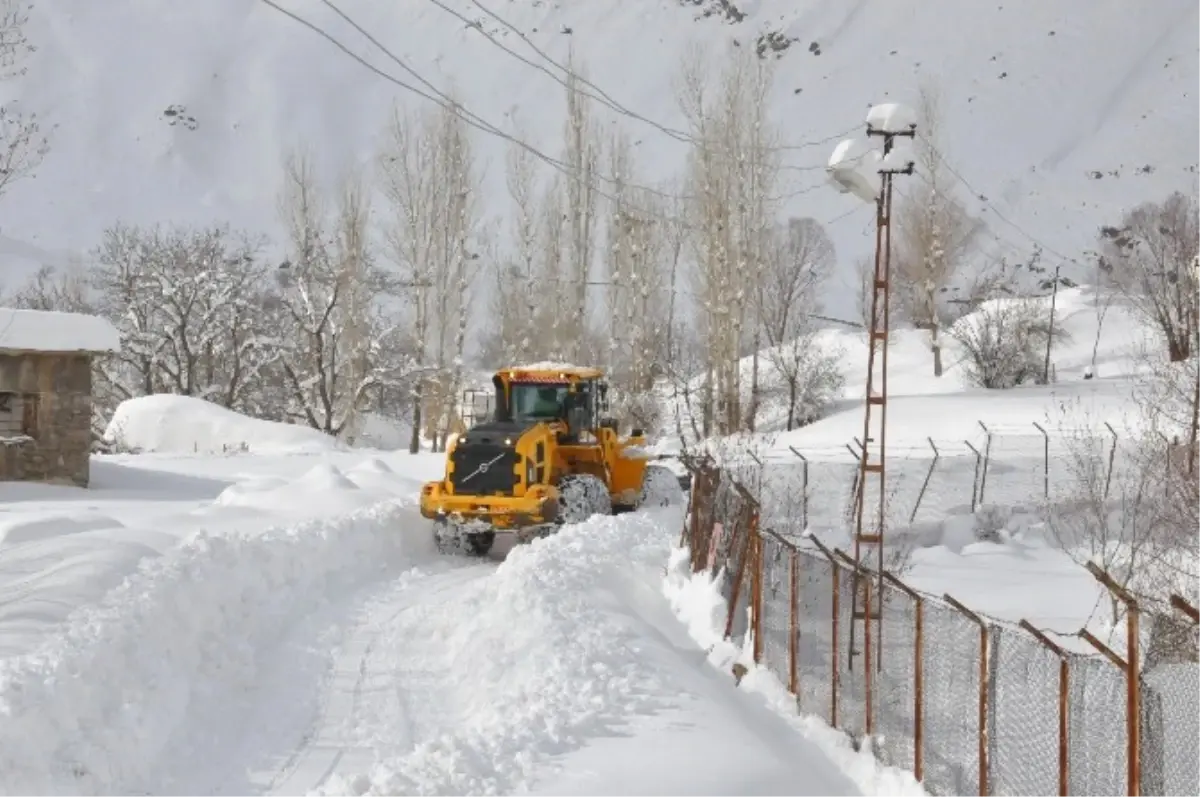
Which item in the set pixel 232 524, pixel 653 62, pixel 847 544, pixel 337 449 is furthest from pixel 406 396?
pixel 653 62

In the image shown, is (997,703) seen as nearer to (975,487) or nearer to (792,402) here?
(975,487)

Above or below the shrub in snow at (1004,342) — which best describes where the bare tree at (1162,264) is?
above

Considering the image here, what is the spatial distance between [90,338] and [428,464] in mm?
9207

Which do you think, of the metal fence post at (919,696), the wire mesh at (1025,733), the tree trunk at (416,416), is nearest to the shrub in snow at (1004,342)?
the tree trunk at (416,416)

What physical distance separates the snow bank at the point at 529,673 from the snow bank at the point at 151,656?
140 cm

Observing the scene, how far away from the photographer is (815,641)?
12.0 meters

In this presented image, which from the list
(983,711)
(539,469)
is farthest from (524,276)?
(983,711)

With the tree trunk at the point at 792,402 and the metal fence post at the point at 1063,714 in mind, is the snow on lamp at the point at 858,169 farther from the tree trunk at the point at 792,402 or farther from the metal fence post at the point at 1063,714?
the tree trunk at the point at 792,402

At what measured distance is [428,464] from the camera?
2972 cm

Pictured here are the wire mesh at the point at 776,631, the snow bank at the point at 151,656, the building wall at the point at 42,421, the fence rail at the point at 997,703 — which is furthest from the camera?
the building wall at the point at 42,421

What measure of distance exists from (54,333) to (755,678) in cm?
1727

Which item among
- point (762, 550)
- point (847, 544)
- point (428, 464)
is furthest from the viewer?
point (428, 464)

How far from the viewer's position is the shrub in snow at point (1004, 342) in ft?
159

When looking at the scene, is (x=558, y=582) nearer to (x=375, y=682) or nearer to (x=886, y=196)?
(x=375, y=682)
